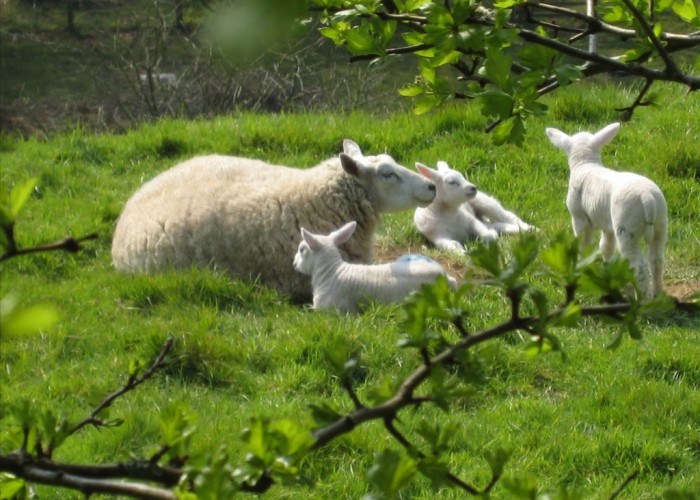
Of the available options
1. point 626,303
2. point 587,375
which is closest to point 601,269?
point 626,303

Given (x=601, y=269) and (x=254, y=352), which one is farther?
(x=254, y=352)

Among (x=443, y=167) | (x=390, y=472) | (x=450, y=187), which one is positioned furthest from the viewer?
(x=443, y=167)

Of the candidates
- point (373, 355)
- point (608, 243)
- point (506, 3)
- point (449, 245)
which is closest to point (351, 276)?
point (373, 355)

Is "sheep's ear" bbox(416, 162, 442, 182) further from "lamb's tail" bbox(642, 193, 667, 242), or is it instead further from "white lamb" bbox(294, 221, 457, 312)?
"lamb's tail" bbox(642, 193, 667, 242)

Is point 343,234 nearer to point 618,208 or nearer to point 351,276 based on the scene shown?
point 351,276

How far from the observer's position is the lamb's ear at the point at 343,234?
6.50 meters

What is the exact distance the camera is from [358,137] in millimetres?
8914

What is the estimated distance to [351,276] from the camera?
6219 mm

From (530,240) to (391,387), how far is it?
11.1 inches

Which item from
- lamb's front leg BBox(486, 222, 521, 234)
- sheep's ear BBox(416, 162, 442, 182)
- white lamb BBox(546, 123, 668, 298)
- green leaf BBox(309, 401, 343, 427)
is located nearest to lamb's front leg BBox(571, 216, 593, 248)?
white lamb BBox(546, 123, 668, 298)

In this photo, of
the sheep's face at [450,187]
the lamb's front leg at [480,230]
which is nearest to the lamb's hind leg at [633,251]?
the lamb's front leg at [480,230]

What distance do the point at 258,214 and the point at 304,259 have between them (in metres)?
0.58

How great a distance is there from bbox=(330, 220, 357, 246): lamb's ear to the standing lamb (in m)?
0.33

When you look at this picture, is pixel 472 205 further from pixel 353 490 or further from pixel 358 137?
pixel 353 490
